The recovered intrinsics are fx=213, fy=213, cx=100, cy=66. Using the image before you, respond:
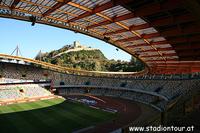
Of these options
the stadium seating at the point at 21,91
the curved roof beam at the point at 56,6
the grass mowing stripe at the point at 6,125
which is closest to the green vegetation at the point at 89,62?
the stadium seating at the point at 21,91

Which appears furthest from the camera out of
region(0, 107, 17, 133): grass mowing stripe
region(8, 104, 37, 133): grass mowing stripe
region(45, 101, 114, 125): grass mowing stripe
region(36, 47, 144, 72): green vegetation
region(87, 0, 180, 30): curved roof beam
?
Result: region(36, 47, 144, 72): green vegetation

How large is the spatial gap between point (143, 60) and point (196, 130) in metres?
45.5

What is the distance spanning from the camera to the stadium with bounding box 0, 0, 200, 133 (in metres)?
19.5

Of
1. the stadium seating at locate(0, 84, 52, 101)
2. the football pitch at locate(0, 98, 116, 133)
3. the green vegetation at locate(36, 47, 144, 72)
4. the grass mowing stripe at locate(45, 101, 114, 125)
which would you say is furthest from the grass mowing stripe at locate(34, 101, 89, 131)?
the green vegetation at locate(36, 47, 144, 72)

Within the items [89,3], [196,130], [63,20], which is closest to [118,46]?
[63,20]

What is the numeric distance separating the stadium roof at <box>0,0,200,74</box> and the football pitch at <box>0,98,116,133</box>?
1394 centimetres

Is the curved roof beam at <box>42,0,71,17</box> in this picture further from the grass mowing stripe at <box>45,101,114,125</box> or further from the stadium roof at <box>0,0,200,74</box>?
the grass mowing stripe at <box>45,101,114,125</box>

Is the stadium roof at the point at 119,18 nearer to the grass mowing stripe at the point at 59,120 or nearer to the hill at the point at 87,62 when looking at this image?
the grass mowing stripe at the point at 59,120

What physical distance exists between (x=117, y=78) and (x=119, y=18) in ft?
137

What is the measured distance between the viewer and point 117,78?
68188mm

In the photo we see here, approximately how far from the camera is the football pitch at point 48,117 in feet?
99.3

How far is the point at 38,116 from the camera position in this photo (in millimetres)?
36656

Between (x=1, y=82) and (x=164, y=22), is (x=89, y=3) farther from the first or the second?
(x=1, y=82)

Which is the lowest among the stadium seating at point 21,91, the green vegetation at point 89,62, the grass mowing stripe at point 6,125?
the grass mowing stripe at point 6,125
